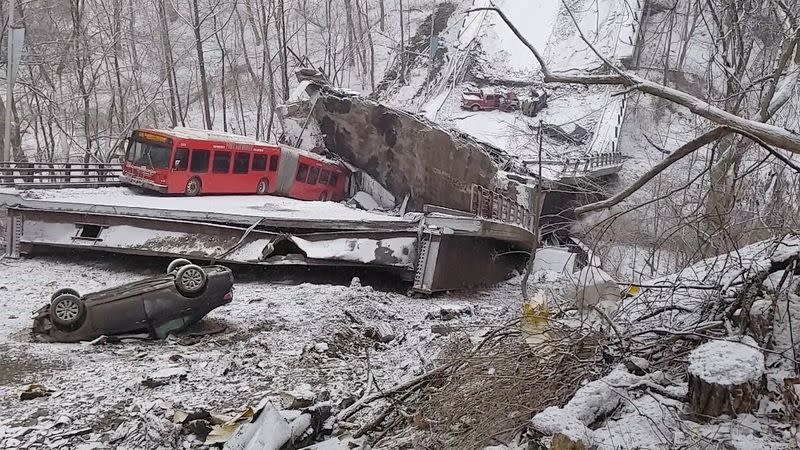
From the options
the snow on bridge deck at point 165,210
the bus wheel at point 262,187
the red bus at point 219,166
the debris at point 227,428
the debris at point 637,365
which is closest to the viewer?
the debris at point 637,365

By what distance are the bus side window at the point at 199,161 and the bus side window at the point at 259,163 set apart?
59.2 inches

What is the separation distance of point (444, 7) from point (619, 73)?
36911 millimetres

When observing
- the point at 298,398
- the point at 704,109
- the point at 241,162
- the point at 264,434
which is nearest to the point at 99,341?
the point at 298,398

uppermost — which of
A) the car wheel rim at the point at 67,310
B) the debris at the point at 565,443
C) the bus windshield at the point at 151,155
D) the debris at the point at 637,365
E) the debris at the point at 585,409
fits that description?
the bus windshield at the point at 151,155

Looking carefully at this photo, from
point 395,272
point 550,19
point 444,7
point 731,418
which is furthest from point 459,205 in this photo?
point 444,7

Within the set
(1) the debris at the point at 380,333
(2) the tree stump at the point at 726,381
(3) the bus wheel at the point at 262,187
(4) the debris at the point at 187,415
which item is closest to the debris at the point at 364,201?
(3) the bus wheel at the point at 262,187

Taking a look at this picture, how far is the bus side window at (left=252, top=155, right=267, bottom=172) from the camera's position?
1569 centimetres

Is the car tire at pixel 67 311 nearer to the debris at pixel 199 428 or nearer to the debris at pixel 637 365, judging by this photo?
the debris at pixel 199 428

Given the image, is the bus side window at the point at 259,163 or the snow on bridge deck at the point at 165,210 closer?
the snow on bridge deck at the point at 165,210

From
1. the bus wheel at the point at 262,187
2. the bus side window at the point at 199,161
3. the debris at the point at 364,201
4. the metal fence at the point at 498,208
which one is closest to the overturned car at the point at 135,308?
the metal fence at the point at 498,208

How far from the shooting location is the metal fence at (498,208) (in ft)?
41.1

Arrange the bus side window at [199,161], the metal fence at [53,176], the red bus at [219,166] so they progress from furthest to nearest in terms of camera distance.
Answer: the bus side window at [199,161] → the red bus at [219,166] → the metal fence at [53,176]

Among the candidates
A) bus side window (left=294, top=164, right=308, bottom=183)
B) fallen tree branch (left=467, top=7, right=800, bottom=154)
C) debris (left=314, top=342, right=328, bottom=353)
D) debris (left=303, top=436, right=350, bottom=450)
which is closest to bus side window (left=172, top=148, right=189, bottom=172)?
bus side window (left=294, top=164, right=308, bottom=183)

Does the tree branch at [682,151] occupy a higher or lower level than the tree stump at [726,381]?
higher
